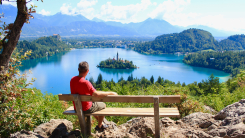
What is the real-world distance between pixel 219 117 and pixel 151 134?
3.52 feet

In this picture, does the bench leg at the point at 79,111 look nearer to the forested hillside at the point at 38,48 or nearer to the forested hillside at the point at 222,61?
the forested hillside at the point at 222,61

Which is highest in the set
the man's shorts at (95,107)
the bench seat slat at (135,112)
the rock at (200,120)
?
the man's shorts at (95,107)

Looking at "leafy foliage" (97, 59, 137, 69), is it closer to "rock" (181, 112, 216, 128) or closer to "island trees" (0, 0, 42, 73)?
"rock" (181, 112, 216, 128)

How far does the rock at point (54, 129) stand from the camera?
236 centimetres

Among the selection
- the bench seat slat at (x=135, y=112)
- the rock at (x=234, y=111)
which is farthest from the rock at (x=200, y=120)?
the bench seat slat at (x=135, y=112)

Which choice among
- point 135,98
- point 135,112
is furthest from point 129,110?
point 135,98

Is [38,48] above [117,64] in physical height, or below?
above

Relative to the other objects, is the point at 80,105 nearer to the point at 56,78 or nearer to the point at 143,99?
the point at 143,99

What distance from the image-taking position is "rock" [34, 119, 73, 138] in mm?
2355

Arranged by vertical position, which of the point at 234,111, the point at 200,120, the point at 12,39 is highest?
the point at 12,39

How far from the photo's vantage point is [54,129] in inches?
93.3

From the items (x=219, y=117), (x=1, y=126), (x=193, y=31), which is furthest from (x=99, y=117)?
(x=193, y=31)

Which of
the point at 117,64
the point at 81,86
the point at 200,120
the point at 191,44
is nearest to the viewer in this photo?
the point at 81,86

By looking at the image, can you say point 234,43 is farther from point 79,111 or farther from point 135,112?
point 79,111
